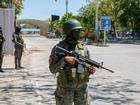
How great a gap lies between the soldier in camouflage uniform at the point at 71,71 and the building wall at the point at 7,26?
2123 cm

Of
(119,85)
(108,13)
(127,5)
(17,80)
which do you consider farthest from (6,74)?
(108,13)

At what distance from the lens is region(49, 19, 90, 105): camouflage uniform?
19.2 feet

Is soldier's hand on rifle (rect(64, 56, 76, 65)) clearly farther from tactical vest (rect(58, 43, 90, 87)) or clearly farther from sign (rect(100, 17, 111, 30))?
sign (rect(100, 17, 111, 30))

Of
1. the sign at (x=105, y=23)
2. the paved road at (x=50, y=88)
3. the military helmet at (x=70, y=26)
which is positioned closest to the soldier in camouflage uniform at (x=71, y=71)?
the military helmet at (x=70, y=26)

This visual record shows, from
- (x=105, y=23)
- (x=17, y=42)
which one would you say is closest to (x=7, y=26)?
(x=17, y=42)

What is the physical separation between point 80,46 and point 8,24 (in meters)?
21.7

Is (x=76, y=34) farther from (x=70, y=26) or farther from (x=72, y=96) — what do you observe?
(x=72, y=96)

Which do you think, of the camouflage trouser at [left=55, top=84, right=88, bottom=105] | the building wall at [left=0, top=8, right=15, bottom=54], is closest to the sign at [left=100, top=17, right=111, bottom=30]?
the building wall at [left=0, top=8, right=15, bottom=54]

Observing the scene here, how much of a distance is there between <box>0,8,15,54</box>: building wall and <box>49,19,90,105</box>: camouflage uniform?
69.6 feet

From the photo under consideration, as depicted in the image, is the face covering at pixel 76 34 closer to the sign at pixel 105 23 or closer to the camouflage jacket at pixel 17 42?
the camouflage jacket at pixel 17 42

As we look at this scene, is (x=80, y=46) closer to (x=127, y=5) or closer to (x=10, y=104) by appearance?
(x=10, y=104)

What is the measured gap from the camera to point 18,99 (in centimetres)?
1131

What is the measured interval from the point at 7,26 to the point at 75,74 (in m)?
21.9

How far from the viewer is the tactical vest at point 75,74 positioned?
583 cm
